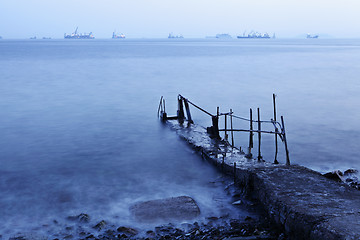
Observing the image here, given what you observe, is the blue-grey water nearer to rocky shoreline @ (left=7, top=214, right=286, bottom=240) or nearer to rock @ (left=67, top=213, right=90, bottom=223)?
rock @ (left=67, top=213, right=90, bottom=223)

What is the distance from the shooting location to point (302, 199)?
7.47 m

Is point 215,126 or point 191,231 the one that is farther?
point 215,126

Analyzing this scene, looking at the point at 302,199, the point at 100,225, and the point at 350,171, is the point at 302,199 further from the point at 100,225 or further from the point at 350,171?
the point at 350,171

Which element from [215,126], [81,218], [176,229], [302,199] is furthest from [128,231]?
[215,126]

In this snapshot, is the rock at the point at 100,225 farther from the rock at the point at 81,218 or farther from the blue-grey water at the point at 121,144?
the rock at the point at 81,218

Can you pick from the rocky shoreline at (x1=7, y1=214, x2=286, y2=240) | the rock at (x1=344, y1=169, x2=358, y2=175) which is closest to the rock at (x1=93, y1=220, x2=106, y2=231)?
the rocky shoreline at (x1=7, y1=214, x2=286, y2=240)

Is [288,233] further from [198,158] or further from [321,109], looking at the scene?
[321,109]

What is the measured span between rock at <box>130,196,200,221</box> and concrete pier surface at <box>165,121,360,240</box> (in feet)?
5.16

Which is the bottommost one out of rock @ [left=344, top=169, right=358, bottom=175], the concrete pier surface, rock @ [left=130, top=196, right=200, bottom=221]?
rock @ [left=344, top=169, right=358, bottom=175]

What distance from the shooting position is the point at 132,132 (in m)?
17.3

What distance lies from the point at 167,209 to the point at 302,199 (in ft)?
10.5

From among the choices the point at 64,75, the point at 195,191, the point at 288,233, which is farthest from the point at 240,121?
the point at 64,75

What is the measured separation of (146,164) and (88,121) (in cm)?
771

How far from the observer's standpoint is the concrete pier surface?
6.30 metres
